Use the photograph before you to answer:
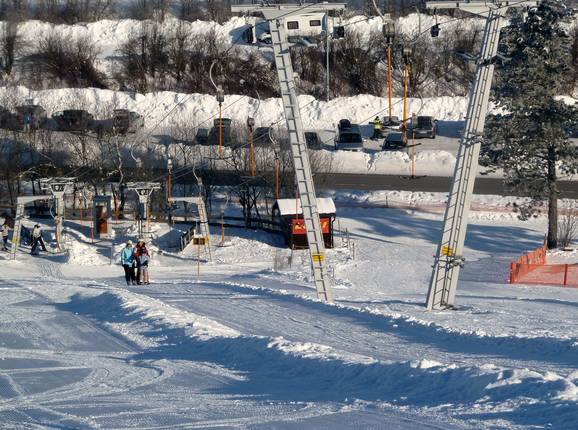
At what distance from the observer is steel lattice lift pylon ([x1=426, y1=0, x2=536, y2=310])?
18.6m

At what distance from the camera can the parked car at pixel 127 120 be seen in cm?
5525

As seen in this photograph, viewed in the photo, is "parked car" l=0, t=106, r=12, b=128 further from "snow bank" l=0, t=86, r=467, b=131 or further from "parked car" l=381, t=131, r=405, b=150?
"parked car" l=381, t=131, r=405, b=150

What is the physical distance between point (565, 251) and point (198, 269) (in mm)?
14984

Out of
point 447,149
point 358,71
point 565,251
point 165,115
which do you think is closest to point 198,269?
point 565,251

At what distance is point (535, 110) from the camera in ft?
125

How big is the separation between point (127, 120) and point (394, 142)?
52.5 feet

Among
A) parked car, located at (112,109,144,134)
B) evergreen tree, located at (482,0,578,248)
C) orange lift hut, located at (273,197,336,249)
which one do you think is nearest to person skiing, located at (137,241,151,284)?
orange lift hut, located at (273,197,336,249)

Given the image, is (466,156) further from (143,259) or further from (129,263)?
(129,263)

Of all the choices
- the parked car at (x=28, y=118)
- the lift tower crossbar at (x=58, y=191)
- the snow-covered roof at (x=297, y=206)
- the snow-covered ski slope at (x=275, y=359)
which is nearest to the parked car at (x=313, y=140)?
the parked car at (x=28, y=118)

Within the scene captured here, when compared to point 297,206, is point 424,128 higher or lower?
higher

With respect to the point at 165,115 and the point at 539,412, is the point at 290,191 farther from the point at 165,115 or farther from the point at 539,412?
the point at 539,412

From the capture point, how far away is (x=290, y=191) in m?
43.4

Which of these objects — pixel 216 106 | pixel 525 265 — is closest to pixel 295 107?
pixel 525 265

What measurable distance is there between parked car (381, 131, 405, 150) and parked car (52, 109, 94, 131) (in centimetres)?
1682
